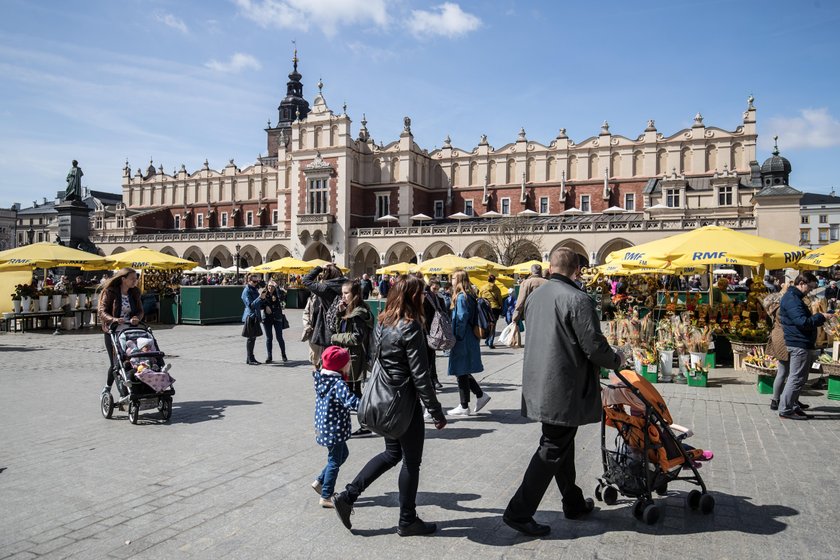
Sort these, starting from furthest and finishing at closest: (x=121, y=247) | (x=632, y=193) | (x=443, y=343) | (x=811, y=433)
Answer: (x=121, y=247), (x=632, y=193), (x=443, y=343), (x=811, y=433)

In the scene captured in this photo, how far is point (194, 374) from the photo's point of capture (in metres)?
9.96

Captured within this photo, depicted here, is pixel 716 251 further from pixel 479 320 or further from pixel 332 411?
pixel 332 411

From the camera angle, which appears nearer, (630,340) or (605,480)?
(605,480)

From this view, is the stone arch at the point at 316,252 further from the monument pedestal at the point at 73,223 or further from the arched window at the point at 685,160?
the arched window at the point at 685,160

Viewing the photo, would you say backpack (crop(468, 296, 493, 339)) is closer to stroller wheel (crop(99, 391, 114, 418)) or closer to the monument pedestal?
stroller wheel (crop(99, 391, 114, 418))

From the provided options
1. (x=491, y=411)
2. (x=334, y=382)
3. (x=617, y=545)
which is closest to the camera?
(x=617, y=545)

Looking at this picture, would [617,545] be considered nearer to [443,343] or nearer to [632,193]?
[443,343]

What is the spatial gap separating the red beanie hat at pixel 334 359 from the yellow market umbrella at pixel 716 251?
24.7ft

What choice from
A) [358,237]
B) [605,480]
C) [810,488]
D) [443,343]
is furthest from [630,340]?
[358,237]

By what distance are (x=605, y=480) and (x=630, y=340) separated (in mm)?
6415

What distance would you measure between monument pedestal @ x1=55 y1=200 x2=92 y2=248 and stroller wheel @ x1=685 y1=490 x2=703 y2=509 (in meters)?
26.2

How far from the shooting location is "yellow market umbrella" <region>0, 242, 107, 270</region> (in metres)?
16.6

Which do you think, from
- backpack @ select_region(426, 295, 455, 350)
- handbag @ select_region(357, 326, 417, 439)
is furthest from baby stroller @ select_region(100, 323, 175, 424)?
handbag @ select_region(357, 326, 417, 439)

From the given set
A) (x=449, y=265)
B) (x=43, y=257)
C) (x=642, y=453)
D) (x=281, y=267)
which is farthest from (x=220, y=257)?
(x=642, y=453)
